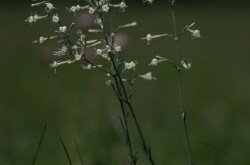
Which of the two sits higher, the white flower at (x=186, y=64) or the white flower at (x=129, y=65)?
the white flower at (x=129, y=65)

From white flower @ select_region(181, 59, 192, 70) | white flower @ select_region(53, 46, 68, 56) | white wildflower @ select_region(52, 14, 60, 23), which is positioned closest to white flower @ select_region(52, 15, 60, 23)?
white wildflower @ select_region(52, 14, 60, 23)

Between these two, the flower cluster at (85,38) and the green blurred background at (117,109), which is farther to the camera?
the green blurred background at (117,109)

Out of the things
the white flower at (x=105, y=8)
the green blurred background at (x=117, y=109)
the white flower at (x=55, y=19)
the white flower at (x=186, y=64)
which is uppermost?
the white flower at (x=105, y=8)

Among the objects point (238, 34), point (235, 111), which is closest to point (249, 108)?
point (235, 111)

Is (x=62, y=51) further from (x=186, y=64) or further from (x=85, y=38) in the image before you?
(x=186, y=64)

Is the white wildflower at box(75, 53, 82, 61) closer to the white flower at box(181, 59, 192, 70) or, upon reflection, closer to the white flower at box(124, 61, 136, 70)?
the white flower at box(124, 61, 136, 70)

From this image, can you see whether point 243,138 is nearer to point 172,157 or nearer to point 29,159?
point 172,157

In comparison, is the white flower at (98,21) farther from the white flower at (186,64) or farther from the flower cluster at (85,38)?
the white flower at (186,64)

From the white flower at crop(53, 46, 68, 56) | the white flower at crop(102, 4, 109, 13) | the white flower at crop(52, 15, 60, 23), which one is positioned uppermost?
the white flower at crop(102, 4, 109, 13)

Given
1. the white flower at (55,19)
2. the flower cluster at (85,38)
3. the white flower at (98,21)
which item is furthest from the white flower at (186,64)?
the white flower at (55,19)

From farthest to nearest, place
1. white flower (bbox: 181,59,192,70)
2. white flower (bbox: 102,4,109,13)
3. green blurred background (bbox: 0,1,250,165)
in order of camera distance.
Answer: green blurred background (bbox: 0,1,250,165), white flower (bbox: 181,59,192,70), white flower (bbox: 102,4,109,13)
